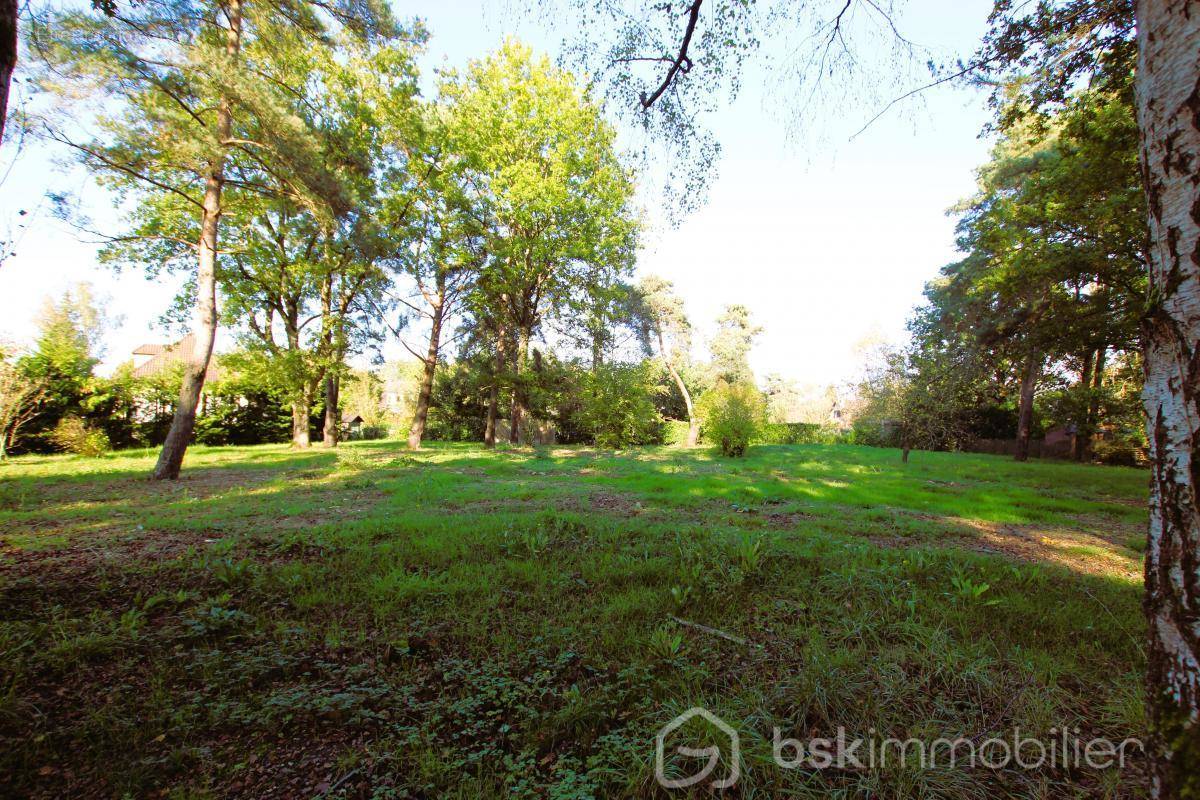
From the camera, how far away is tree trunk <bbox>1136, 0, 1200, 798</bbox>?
1.36 m

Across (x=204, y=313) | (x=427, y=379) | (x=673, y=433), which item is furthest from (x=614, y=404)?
(x=204, y=313)

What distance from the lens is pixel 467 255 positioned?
1677cm

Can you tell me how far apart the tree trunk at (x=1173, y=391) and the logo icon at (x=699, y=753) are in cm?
127

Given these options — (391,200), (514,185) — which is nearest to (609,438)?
(514,185)

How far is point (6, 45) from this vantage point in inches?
91.0

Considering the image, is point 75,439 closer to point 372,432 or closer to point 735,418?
point 372,432

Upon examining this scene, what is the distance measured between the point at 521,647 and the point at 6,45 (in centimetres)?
422

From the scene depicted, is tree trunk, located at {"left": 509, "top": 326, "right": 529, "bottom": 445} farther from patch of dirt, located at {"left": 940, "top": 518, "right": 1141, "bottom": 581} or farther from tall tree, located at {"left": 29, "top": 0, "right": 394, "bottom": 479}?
patch of dirt, located at {"left": 940, "top": 518, "right": 1141, "bottom": 581}

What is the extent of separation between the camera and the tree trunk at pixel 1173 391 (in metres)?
1.36

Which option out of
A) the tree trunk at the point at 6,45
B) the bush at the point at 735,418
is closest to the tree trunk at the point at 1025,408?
the bush at the point at 735,418

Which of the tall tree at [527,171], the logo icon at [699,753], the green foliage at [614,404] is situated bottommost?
the logo icon at [699,753]

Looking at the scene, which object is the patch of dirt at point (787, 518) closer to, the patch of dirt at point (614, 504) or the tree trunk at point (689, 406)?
the patch of dirt at point (614, 504)

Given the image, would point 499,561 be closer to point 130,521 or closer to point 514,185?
point 130,521

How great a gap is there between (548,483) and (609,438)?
34.8 feet
